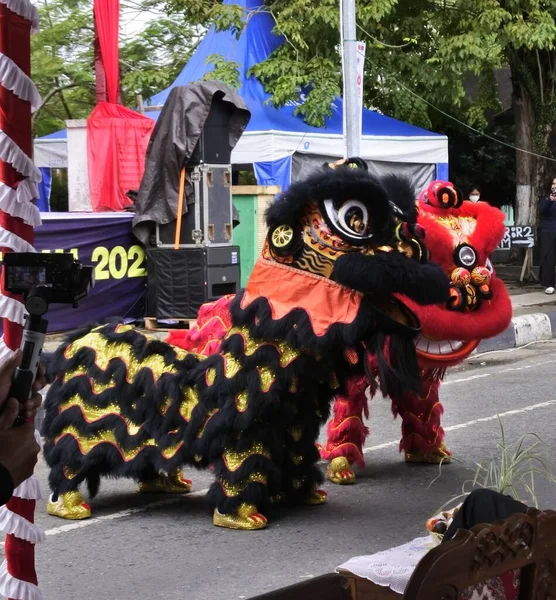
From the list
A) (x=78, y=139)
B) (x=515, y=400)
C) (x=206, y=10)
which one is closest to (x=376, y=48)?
(x=206, y=10)

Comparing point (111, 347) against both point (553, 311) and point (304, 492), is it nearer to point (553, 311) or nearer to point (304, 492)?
point (304, 492)

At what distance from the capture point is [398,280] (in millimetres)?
5195

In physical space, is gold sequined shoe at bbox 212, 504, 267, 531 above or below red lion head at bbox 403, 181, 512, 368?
below

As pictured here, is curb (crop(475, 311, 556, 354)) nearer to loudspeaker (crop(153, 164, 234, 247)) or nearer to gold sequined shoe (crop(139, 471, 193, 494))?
loudspeaker (crop(153, 164, 234, 247))

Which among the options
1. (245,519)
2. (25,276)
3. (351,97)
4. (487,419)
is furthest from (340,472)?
(351,97)

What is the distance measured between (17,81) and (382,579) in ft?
5.53

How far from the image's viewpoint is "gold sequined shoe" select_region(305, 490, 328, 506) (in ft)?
19.6

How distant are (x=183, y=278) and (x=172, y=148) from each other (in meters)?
1.46

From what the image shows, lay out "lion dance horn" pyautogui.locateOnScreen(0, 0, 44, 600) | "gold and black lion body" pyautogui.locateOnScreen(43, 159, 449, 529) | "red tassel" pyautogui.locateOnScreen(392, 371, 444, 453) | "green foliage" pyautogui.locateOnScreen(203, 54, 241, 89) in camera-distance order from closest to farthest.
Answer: "lion dance horn" pyautogui.locateOnScreen(0, 0, 44, 600) < "gold and black lion body" pyautogui.locateOnScreen(43, 159, 449, 529) < "red tassel" pyautogui.locateOnScreen(392, 371, 444, 453) < "green foliage" pyautogui.locateOnScreen(203, 54, 241, 89)

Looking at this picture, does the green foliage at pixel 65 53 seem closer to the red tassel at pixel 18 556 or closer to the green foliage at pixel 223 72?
the green foliage at pixel 223 72

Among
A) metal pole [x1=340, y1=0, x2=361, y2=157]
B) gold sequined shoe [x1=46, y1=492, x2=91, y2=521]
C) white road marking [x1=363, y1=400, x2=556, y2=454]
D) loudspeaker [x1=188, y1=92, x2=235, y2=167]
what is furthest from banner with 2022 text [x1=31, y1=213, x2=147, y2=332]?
gold sequined shoe [x1=46, y1=492, x2=91, y2=521]

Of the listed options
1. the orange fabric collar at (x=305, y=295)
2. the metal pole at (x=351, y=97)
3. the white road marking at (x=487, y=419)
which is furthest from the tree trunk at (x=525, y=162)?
the orange fabric collar at (x=305, y=295)

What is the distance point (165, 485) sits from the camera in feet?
20.6

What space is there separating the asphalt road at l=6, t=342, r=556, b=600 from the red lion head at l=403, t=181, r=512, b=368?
775mm
